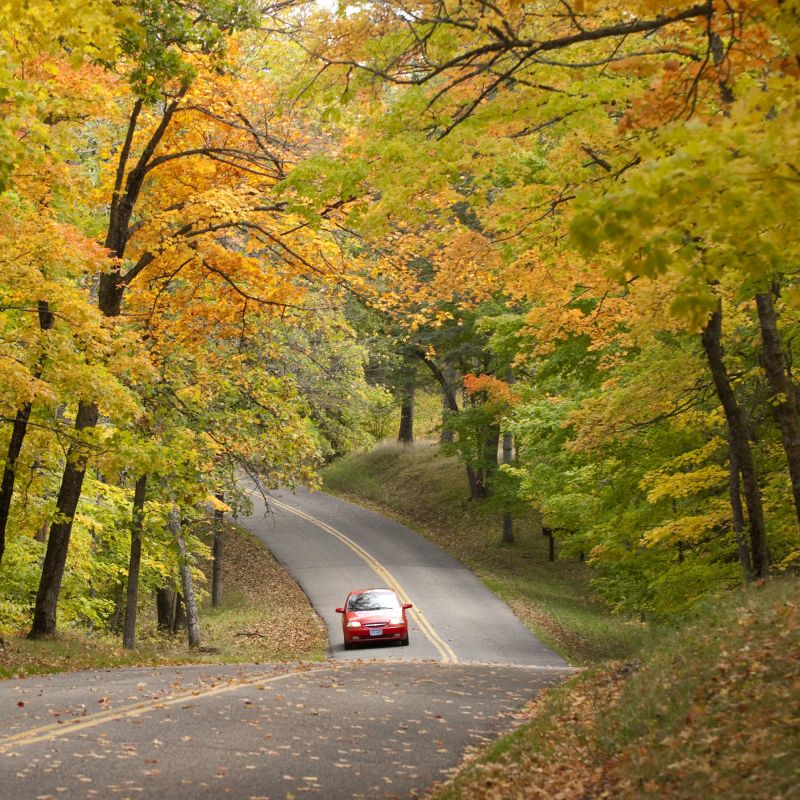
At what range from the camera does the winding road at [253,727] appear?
24.3ft

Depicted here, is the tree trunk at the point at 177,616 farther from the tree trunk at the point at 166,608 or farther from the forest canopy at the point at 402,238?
the forest canopy at the point at 402,238

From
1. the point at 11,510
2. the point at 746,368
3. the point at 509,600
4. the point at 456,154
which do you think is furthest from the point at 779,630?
the point at 509,600

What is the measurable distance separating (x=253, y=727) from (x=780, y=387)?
8219 mm

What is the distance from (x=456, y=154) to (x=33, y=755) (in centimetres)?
686

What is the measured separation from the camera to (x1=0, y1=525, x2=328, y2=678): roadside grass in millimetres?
16147

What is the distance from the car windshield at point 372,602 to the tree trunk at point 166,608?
326 inches

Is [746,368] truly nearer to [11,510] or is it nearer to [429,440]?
[11,510]

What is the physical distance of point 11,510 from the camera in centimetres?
1775

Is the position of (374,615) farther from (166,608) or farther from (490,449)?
(490,449)

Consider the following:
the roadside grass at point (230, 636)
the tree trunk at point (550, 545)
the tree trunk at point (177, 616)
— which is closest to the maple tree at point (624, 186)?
the roadside grass at point (230, 636)

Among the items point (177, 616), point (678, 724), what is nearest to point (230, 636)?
point (177, 616)

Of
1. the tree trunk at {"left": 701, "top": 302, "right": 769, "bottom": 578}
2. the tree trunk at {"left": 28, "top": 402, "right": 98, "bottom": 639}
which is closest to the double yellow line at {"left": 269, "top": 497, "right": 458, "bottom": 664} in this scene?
the tree trunk at {"left": 701, "top": 302, "right": 769, "bottom": 578}

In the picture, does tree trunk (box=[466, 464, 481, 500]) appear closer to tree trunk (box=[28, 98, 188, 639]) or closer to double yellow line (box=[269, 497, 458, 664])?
double yellow line (box=[269, 497, 458, 664])

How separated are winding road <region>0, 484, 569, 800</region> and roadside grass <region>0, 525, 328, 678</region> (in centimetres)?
164
